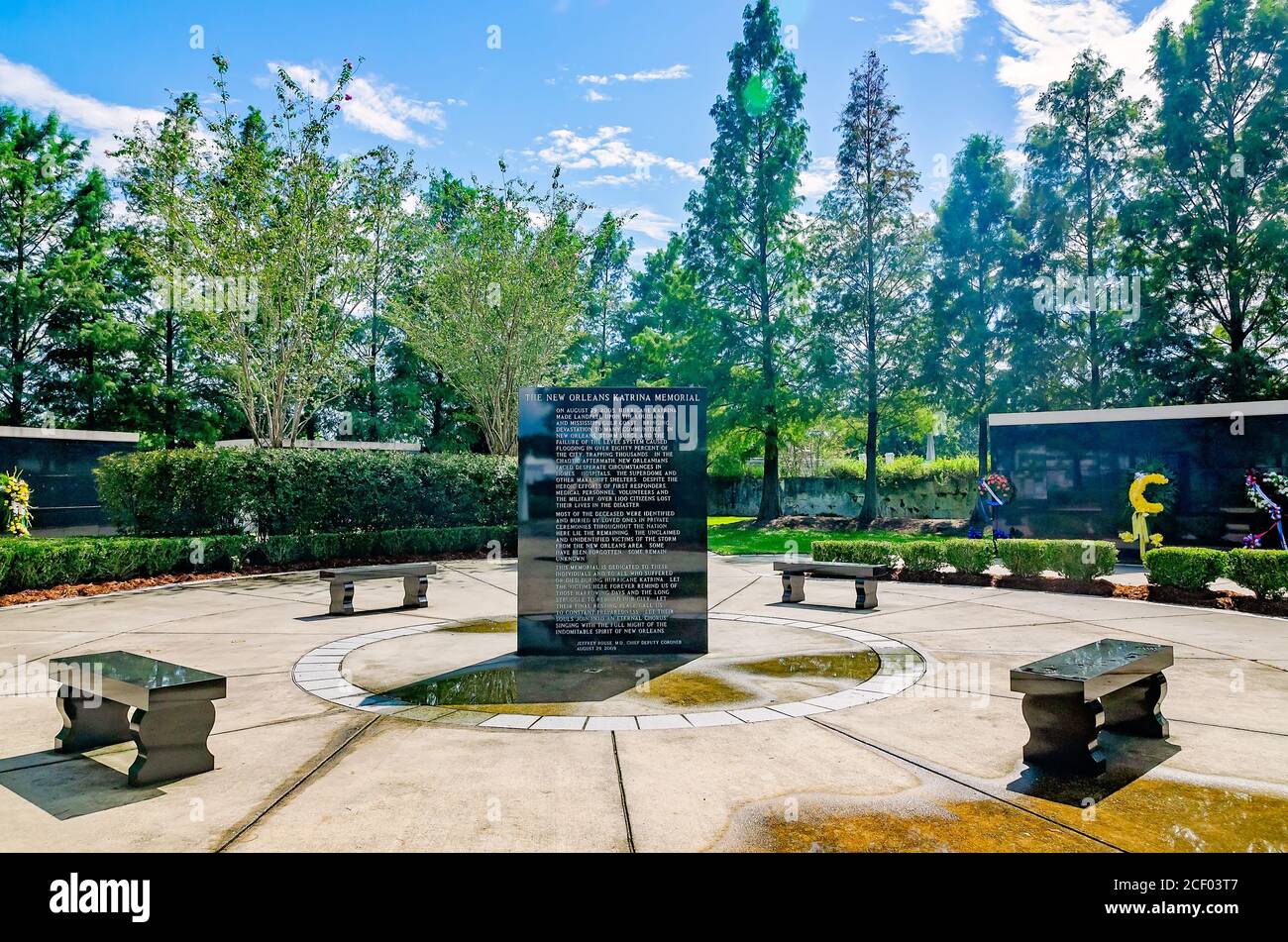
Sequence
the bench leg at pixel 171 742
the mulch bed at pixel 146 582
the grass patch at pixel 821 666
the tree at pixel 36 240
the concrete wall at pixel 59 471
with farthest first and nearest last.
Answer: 1. the tree at pixel 36 240
2. the concrete wall at pixel 59 471
3. the mulch bed at pixel 146 582
4. the grass patch at pixel 821 666
5. the bench leg at pixel 171 742

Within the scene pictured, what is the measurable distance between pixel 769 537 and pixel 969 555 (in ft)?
35.0

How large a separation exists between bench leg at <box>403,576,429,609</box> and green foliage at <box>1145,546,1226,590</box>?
1005cm

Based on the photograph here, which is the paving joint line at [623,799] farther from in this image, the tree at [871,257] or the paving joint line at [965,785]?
the tree at [871,257]

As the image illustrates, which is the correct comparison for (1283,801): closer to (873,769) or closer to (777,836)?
(873,769)

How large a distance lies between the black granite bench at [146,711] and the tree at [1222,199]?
88.3 ft

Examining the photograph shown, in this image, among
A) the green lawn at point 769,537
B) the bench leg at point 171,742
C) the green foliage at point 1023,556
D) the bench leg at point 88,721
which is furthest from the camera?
the green lawn at point 769,537

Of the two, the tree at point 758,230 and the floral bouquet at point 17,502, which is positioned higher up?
the tree at point 758,230

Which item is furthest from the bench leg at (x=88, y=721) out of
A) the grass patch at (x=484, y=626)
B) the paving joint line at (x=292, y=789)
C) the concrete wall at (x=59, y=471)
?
the concrete wall at (x=59, y=471)

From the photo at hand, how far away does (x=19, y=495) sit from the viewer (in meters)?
13.5

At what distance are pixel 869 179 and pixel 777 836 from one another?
2760cm

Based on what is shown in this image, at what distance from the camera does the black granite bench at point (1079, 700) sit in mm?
4109

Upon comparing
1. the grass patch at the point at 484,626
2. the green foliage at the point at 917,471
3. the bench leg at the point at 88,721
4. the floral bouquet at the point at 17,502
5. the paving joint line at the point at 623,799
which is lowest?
the grass patch at the point at 484,626

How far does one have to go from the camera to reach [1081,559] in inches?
463

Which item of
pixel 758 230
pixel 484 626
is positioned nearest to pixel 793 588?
pixel 484 626
